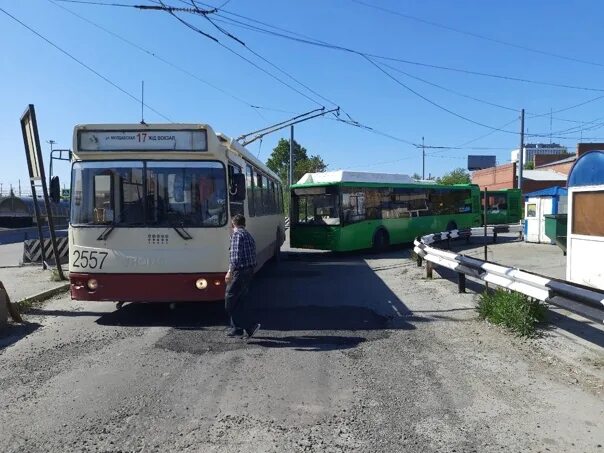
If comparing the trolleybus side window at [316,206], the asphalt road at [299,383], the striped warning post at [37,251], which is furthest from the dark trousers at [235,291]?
the striped warning post at [37,251]

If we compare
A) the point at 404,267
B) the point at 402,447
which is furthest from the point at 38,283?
the point at 402,447

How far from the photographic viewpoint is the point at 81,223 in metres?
7.99

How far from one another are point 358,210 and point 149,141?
1175 centimetres

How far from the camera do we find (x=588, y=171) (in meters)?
8.36

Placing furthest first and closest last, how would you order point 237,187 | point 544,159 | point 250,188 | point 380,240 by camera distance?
1. point 544,159
2. point 380,240
3. point 250,188
4. point 237,187

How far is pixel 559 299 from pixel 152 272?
5460 millimetres

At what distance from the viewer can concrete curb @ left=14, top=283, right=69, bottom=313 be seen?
9.29 metres

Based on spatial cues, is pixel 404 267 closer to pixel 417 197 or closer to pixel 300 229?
pixel 300 229

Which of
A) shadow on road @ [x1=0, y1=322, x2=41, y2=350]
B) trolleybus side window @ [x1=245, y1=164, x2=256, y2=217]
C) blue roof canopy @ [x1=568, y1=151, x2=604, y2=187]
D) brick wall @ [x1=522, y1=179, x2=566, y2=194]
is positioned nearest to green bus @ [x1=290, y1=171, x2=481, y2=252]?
trolleybus side window @ [x1=245, y1=164, x2=256, y2=217]

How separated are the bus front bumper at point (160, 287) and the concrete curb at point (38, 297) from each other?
233cm

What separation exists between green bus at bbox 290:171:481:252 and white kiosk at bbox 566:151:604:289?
10.0m

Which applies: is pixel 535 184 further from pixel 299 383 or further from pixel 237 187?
pixel 299 383

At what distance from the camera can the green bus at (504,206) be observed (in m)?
36.0

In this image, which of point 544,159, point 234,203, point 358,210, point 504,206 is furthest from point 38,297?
point 544,159
